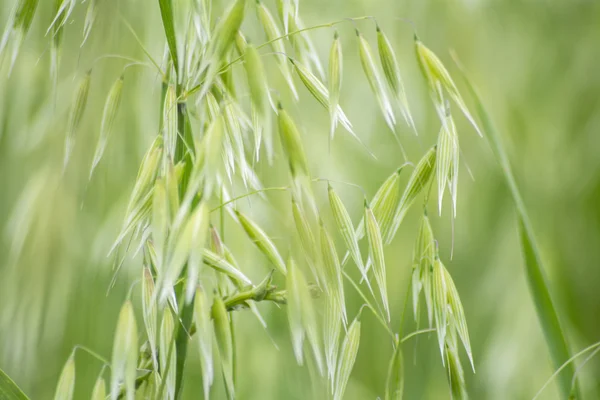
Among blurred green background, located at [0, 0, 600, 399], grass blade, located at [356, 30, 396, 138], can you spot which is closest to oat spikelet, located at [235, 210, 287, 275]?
grass blade, located at [356, 30, 396, 138]

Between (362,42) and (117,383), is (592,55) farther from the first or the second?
(117,383)

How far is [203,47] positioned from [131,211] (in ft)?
0.32

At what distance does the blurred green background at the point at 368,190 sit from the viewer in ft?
2.06

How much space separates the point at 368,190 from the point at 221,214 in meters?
0.38

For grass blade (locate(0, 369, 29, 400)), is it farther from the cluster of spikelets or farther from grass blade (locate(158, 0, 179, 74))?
grass blade (locate(158, 0, 179, 74))

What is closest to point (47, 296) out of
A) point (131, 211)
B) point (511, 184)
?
point (131, 211)

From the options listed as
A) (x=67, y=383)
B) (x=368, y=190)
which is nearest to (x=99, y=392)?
(x=67, y=383)

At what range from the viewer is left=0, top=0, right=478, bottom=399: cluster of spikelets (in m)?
0.31

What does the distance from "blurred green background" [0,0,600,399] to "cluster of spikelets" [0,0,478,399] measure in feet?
0.71

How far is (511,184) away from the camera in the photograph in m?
0.41

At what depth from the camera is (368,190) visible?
0.73m

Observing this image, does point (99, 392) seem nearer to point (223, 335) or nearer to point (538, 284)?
point (223, 335)

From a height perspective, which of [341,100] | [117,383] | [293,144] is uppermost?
[341,100]

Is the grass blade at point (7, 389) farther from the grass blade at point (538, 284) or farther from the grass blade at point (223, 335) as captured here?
the grass blade at point (538, 284)
